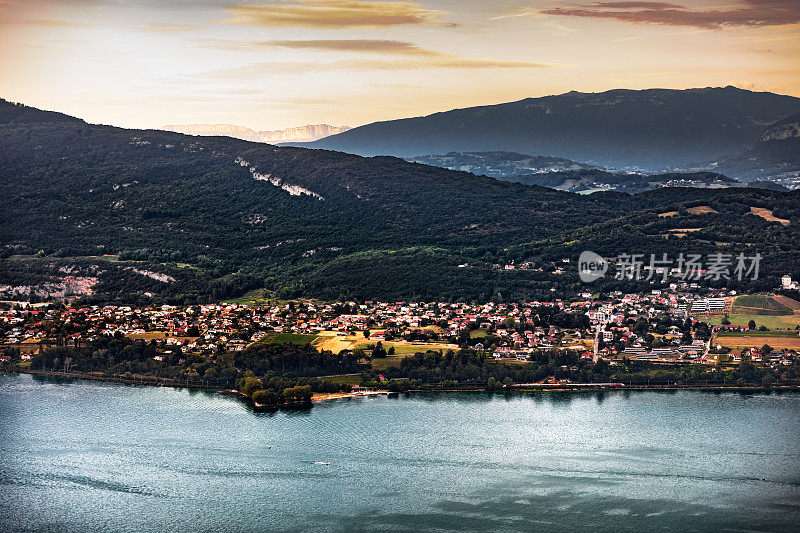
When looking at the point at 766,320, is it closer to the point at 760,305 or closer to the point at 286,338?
the point at 760,305

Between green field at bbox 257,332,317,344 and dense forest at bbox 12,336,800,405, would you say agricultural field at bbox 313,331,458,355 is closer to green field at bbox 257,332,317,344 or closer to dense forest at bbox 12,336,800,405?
green field at bbox 257,332,317,344

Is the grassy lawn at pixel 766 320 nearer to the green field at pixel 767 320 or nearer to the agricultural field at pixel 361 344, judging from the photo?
the green field at pixel 767 320

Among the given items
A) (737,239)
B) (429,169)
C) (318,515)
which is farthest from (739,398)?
(429,169)

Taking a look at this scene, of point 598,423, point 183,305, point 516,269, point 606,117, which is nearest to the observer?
point 598,423

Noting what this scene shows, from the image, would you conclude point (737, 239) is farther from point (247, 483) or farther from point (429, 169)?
point (247, 483)

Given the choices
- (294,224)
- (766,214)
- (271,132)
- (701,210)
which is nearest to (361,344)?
(294,224)

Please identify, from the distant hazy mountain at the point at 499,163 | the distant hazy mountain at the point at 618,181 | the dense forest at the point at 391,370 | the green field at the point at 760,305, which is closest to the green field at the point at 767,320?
the green field at the point at 760,305

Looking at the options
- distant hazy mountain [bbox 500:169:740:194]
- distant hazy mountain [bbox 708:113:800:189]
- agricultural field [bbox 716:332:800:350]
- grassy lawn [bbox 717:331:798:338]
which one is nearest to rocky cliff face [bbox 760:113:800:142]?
distant hazy mountain [bbox 708:113:800:189]
